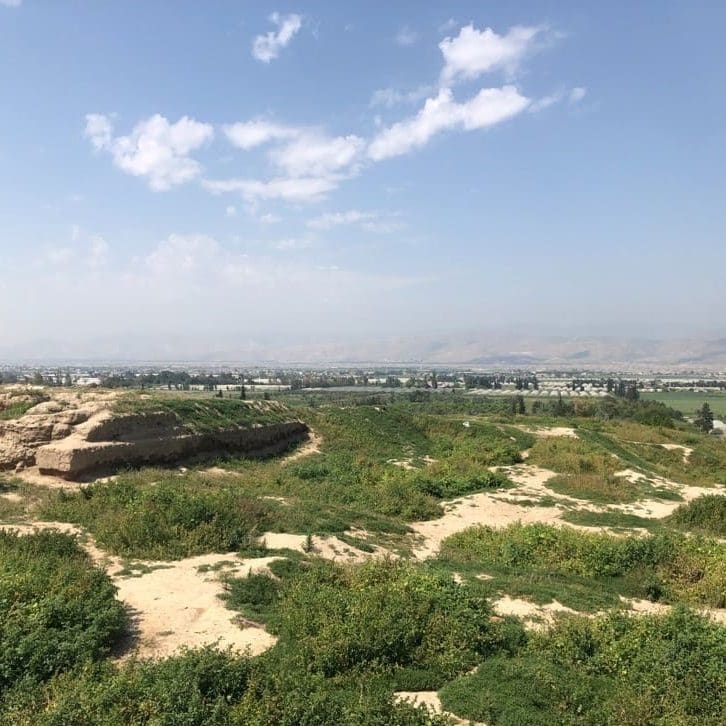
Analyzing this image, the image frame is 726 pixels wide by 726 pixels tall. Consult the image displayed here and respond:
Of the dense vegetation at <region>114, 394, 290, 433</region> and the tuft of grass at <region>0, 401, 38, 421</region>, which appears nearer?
the tuft of grass at <region>0, 401, 38, 421</region>

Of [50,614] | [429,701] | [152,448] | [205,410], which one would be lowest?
[429,701]

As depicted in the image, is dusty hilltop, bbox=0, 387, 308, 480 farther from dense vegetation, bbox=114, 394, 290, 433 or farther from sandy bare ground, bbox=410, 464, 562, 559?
sandy bare ground, bbox=410, 464, 562, 559

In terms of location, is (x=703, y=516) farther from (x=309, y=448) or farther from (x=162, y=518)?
(x=309, y=448)

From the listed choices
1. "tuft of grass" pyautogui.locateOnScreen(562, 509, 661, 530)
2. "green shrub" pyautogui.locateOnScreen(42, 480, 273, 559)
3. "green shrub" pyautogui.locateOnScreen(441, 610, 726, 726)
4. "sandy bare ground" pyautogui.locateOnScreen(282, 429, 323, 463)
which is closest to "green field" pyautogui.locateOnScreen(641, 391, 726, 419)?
"sandy bare ground" pyautogui.locateOnScreen(282, 429, 323, 463)

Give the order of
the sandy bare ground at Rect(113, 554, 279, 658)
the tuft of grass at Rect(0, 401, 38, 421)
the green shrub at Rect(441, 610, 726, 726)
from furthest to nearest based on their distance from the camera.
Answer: the tuft of grass at Rect(0, 401, 38, 421) → the sandy bare ground at Rect(113, 554, 279, 658) → the green shrub at Rect(441, 610, 726, 726)

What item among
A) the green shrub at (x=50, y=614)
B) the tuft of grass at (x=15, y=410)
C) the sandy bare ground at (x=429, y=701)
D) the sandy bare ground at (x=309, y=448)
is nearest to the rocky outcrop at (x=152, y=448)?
the sandy bare ground at (x=309, y=448)

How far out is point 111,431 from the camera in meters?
19.8

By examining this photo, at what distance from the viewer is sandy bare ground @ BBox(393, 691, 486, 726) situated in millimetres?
6351

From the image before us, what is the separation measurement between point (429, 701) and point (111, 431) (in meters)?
16.2

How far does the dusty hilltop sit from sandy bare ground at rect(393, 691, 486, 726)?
1462 cm

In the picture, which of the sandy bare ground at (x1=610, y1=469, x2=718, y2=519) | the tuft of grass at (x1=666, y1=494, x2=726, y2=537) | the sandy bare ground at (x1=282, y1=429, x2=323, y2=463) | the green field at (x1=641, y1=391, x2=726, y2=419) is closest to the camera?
the tuft of grass at (x1=666, y1=494, x2=726, y2=537)

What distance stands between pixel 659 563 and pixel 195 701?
11.3 metres

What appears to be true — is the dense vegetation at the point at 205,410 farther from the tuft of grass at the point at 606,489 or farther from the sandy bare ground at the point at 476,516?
the tuft of grass at the point at 606,489

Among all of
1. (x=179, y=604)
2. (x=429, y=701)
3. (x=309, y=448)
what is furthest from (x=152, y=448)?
(x=429, y=701)
